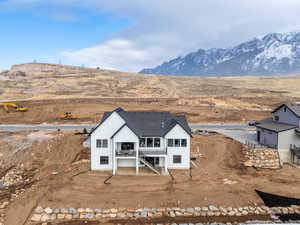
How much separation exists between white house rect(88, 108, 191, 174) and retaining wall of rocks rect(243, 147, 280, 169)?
9097mm

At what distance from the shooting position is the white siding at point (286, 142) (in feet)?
109

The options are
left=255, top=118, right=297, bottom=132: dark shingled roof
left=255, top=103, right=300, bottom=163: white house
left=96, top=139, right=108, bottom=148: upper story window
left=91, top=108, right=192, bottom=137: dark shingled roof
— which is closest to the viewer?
left=91, top=108, right=192, bottom=137: dark shingled roof

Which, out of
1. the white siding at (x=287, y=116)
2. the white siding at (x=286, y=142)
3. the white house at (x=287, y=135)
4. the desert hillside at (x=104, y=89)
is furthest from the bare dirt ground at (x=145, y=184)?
the desert hillside at (x=104, y=89)

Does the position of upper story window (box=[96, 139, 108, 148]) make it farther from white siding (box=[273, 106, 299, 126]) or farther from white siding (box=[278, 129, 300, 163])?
white siding (box=[273, 106, 299, 126])

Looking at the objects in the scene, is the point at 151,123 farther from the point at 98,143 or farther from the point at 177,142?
the point at 98,143

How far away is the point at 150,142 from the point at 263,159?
50.3 feet

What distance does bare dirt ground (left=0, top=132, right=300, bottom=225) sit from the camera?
78.3 ft

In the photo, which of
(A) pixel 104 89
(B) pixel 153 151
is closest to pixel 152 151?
(B) pixel 153 151

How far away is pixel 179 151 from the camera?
30094 mm

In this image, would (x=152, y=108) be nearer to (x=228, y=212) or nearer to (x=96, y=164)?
(x=96, y=164)

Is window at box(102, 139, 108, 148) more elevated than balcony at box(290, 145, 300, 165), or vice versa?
window at box(102, 139, 108, 148)

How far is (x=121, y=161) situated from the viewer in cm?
3056

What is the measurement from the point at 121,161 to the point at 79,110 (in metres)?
36.6

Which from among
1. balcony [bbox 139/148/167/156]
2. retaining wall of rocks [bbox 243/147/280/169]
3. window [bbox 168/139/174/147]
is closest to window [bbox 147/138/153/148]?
balcony [bbox 139/148/167/156]
